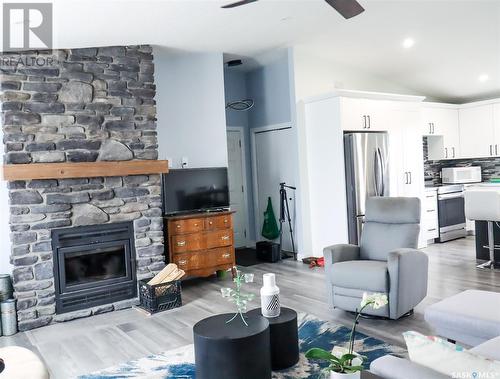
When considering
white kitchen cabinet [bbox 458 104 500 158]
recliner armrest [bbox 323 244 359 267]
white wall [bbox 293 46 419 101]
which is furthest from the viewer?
white kitchen cabinet [bbox 458 104 500 158]

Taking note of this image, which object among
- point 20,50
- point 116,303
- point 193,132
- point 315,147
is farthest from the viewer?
point 315,147

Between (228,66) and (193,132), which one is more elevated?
(228,66)

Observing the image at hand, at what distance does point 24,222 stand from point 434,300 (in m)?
3.99

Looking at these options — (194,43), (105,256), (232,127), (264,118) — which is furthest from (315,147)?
(105,256)

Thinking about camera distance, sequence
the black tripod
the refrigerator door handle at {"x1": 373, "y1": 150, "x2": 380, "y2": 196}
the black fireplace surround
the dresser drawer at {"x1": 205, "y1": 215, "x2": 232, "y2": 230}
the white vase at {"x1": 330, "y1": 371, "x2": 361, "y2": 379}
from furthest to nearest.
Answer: the black tripod < the refrigerator door handle at {"x1": 373, "y1": 150, "x2": 380, "y2": 196} < the dresser drawer at {"x1": 205, "y1": 215, "x2": 232, "y2": 230} < the black fireplace surround < the white vase at {"x1": 330, "y1": 371, "x2": 361, "y2": 379}

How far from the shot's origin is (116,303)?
15.3 ft

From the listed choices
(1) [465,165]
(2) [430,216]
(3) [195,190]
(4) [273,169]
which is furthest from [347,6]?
(1) [465,165]

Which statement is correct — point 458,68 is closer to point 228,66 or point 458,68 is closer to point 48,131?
point 228,66

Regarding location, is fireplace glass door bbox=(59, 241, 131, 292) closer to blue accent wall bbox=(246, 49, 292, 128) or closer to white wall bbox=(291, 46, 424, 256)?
white wall bbox=(291, 46, 424, 256)

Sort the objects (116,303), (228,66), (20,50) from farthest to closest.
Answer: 1. (228,66)
2. (116,303)
3. (20,50)

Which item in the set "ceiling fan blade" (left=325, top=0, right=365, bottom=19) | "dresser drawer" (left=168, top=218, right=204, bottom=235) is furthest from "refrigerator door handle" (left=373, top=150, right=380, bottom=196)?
"ceiling fan blade" (left=325, top=0, right=365, bottom=19)

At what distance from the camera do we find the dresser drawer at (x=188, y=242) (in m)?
5.16

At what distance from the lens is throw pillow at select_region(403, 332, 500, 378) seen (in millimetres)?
1358

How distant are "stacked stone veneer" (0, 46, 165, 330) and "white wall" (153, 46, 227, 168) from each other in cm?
70
